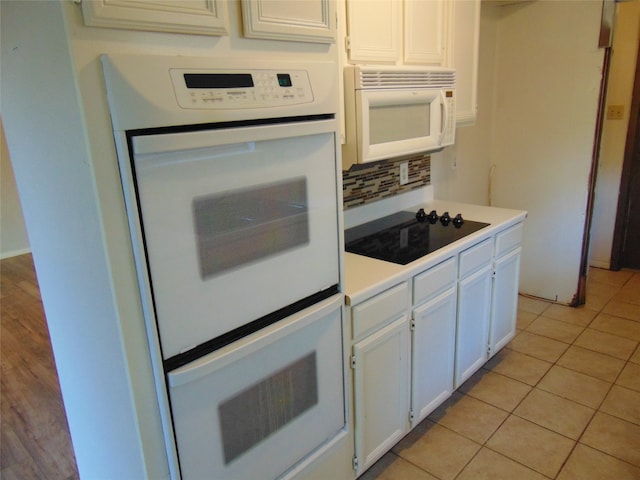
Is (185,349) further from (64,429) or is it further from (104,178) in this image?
(64,429)

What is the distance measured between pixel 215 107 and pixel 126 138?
0.69 feet

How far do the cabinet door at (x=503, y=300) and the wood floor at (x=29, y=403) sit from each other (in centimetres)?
219

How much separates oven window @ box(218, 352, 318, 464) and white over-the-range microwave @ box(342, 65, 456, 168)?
886 mm

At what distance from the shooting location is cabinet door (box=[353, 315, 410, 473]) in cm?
171

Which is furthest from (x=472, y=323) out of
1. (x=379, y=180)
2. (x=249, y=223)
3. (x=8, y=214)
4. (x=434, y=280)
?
(x=8, y=214)

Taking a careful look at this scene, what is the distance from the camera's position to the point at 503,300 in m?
2.58

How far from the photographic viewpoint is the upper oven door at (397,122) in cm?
184

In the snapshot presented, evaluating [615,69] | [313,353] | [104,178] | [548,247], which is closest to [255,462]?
[313,353]

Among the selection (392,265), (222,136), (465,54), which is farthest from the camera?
(465,54)

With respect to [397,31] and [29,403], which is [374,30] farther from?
[29,403]

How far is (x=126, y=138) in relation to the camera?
0.93 m

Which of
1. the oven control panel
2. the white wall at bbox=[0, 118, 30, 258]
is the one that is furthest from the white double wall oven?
the white wall at bbox=[0, 118, 30, 258]

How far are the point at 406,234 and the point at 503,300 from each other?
29.7 inches

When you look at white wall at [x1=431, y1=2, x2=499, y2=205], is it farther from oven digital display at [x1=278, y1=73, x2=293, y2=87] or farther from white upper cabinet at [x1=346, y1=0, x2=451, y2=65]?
oven digital display at [x1=278, y1=73, x2=293, y2=87]
